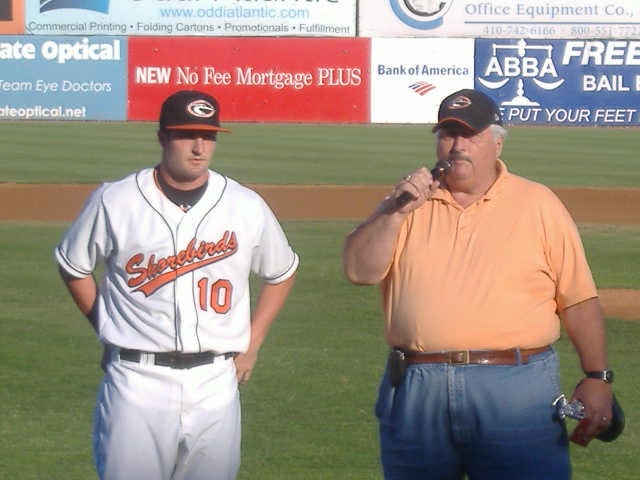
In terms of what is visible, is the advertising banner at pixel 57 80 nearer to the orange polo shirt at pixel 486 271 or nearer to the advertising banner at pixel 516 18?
the advertising banner at pixel 516 18

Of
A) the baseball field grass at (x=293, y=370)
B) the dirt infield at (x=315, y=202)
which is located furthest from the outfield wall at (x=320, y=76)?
the baseball field grass at (x=293, y=370)

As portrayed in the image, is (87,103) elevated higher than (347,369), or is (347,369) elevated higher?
(87,103)

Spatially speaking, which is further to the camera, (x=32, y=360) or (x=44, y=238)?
(x=44, y=238)

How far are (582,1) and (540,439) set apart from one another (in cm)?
3452

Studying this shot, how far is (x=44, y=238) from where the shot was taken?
545 inches

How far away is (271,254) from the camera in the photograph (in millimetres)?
4527

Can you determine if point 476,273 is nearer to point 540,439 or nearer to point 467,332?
point 467,332

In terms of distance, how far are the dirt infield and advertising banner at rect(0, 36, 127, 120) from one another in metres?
14.8

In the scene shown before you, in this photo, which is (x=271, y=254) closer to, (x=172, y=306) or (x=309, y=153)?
(x=172, y=306)

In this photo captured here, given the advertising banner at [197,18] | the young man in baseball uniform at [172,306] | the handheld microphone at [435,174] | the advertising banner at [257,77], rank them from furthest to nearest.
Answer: the advertising banner at [197,18], the advertising banner at [257,77], the young man in baseball uniform at [172,306], the handheld microphone at [435,174]

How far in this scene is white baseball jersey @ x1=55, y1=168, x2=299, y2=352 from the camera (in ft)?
14.0

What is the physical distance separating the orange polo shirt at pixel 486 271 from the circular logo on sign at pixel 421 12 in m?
33.7

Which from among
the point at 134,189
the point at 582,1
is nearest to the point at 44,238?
the point at 134,189

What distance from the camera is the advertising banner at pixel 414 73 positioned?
3319 cm
